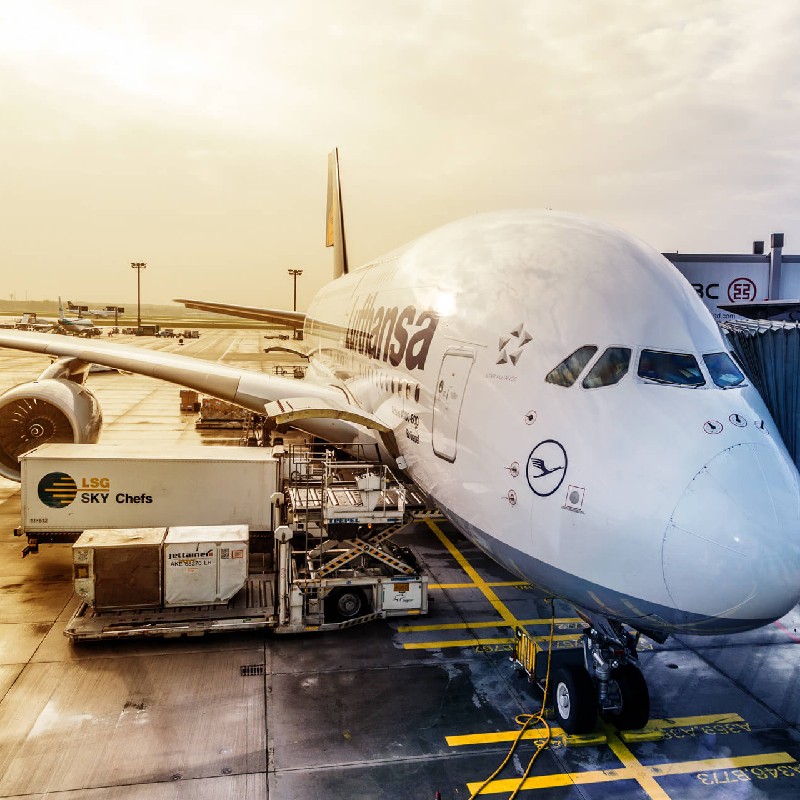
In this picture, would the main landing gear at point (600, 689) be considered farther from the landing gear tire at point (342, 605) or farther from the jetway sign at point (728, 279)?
the jetway sign at point (728, 279)

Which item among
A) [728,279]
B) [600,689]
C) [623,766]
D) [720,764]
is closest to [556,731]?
[600,689]

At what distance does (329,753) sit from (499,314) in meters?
5.48

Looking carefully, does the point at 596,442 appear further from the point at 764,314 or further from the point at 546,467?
the point at 764,314

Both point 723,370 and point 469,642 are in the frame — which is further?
point 469,642

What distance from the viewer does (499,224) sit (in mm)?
9375

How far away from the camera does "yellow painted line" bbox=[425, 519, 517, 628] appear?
39.4 feet

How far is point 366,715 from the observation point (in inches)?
341

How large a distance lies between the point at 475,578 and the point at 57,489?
8375mm

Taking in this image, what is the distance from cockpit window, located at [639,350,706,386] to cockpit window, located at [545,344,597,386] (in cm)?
49

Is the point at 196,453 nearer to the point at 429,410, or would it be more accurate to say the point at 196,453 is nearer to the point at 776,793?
the point at 429,410

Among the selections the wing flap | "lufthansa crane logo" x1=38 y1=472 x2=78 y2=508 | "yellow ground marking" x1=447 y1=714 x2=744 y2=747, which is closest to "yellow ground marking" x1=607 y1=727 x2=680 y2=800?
"yellow ground marking" x1=447 y1=714 x2=744 y2=747

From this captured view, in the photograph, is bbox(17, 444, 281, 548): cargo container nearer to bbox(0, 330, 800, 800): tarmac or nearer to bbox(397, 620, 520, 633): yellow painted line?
bbox(0, 330, 800, 800): tarmac

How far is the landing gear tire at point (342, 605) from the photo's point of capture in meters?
11.3

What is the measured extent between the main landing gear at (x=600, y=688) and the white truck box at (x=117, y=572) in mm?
6477
